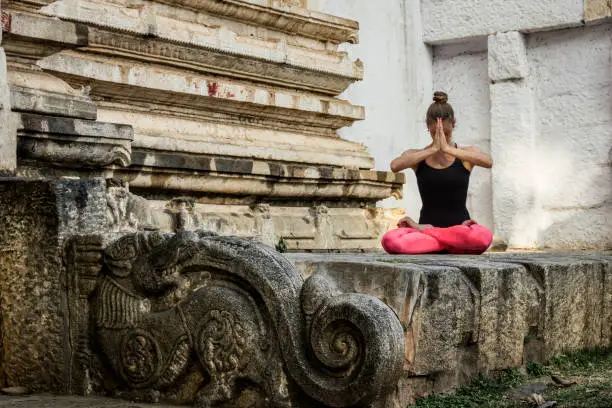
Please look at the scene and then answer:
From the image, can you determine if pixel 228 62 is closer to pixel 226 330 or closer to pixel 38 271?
pixel 38 271

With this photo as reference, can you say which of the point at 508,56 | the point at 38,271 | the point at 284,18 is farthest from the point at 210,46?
the point at 508,56

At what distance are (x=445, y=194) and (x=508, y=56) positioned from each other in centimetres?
490

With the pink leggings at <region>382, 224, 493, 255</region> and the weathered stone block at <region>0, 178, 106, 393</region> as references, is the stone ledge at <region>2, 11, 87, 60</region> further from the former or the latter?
the pink leggings at <region>382, 224, 493, 255</region>

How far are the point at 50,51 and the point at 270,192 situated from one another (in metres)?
2.11

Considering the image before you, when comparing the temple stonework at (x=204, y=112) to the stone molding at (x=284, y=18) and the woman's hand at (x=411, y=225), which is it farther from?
the woman's hand at (x=411, y=225)

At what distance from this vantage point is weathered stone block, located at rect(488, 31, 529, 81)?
34.4ft

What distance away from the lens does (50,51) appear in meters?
4.96

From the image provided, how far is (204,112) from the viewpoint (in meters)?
6.71

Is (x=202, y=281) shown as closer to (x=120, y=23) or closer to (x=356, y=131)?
(x=120, y=23)

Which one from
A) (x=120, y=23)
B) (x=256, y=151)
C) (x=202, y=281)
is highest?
(x=120, y=23)

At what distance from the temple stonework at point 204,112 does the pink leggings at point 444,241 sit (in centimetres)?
112

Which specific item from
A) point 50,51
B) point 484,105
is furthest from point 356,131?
point 50,51

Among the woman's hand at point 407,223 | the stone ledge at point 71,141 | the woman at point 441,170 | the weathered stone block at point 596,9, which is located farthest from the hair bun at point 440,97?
the weathered stone block at point 596,9

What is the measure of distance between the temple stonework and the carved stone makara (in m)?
0.50
